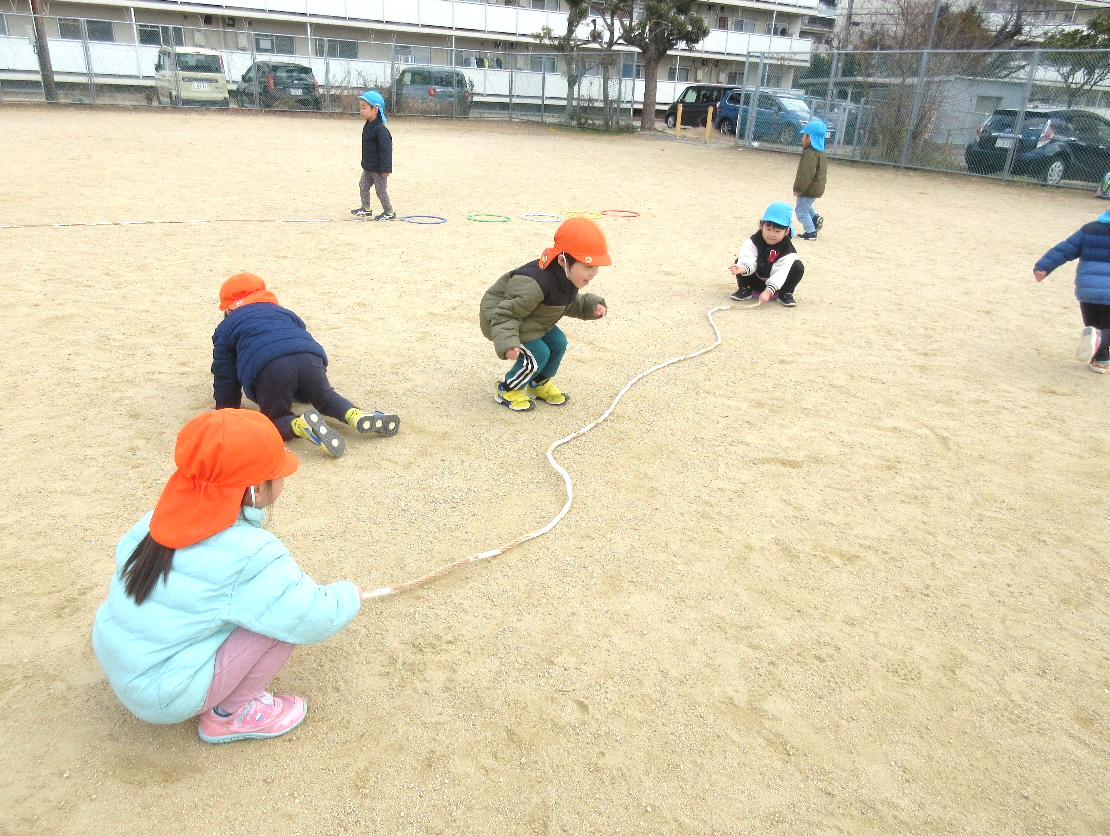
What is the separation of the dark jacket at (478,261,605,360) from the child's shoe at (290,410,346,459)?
96 cm

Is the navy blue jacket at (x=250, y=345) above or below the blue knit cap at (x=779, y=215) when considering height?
below

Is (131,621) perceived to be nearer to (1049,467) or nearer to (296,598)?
(296,598)

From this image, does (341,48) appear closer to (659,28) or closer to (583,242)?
(659,28)

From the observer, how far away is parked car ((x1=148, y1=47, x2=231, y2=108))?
24734 millimetres

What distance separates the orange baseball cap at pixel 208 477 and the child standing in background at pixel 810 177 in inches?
360

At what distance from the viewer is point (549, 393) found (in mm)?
4789

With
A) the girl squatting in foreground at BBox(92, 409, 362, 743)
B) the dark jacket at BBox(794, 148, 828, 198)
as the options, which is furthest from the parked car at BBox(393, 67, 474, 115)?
the girl squatting in foreground at BBox(92, 409, 362, 743)

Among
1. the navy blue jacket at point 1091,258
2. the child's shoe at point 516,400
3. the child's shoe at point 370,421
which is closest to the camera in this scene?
the child's shoe at point 370,421

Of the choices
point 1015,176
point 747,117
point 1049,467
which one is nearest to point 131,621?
point 1049,467

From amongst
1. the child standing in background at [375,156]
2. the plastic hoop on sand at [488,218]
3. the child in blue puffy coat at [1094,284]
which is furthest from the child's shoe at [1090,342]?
the child standing in background at [375,156]

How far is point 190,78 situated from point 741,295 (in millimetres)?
23734

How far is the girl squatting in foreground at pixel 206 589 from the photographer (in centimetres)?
207

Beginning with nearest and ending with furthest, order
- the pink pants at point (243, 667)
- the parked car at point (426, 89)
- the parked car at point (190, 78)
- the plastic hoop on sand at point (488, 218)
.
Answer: the pink pants at point (243, 667)
the plastic hoop on sand at point (488, 218)
the parked car at point (190, 78)
the parked car at point (426, 89)

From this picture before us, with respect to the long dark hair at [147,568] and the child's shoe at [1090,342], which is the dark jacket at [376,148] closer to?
the child's shoe at [1090,342]
